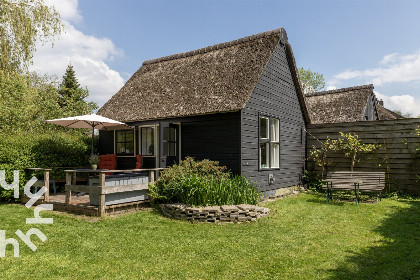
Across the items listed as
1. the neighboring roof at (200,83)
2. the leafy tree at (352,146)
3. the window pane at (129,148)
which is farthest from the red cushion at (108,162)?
the leafy tree at (352,146)

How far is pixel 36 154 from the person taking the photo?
1052cm

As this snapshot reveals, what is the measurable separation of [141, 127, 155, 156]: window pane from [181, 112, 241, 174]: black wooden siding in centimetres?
169

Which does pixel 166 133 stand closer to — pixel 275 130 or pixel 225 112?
pixel 225 112

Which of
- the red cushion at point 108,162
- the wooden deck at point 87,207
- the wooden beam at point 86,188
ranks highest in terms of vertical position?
the red cushion at point 108,162

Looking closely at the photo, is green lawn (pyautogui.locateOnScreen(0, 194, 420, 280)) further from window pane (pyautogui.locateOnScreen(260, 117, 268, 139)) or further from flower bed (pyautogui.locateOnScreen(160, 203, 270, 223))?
window pane (pyautogui.locateOnScreen(260, 117, 268, 139))

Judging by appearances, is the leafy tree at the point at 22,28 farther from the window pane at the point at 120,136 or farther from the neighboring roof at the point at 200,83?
the window pane at the point at 120,136

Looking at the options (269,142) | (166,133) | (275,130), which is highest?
(275,130)

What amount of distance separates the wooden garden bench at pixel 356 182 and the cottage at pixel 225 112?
2.01 m

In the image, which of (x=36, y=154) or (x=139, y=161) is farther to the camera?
(x=139, y=161)

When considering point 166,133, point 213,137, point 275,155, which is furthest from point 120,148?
point 275,155

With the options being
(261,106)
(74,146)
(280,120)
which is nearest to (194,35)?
(261,106)

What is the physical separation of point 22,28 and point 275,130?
29.8 ft

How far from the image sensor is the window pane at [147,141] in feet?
39.7

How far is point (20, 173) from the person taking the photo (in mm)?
10000
